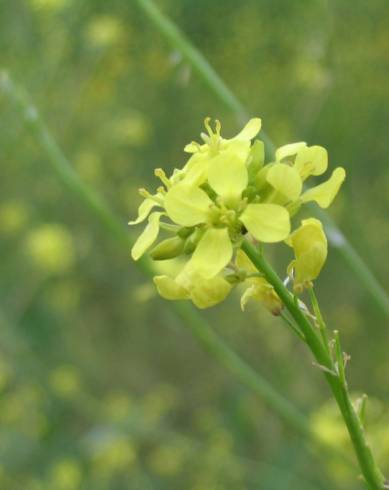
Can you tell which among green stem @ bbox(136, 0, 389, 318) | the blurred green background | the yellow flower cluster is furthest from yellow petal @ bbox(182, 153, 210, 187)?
the blurred green background

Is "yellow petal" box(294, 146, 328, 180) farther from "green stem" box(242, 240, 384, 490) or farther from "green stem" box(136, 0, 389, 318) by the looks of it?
"green stem" box(136, 0, 389, 318)

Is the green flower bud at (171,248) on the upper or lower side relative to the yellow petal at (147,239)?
lower

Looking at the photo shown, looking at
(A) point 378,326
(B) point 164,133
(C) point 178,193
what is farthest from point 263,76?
(C) point 178,193

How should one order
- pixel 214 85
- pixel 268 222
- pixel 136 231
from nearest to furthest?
pixel 268 222, pixel 214 85, pixel 136 231

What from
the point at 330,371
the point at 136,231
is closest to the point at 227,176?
the point at 330,371

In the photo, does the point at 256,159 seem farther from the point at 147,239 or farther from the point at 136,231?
the point at 136,231

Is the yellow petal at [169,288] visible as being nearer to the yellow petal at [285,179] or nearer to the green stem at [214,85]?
the yellow petal at [285,179]

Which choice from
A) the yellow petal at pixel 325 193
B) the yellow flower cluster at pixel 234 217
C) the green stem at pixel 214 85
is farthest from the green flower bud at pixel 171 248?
the green stem at pixel 214 85

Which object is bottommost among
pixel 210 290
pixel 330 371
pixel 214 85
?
pixel 330 371
